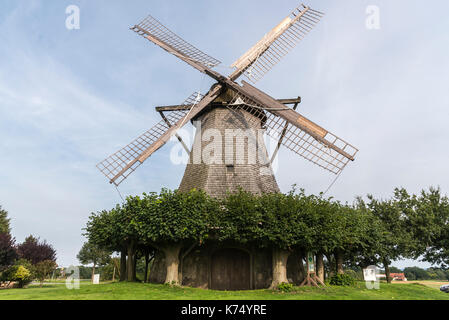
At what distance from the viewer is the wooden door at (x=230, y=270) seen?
1644 cm

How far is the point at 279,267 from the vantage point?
14.8 meters

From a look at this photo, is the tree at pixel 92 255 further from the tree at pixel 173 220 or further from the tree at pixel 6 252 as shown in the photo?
the tree at pixel 173 220

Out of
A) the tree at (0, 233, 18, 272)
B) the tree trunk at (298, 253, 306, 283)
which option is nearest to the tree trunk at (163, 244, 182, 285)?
the tree trunk at (298, 253, 306, 283)

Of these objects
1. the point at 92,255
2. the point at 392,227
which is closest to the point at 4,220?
the point at 92,255

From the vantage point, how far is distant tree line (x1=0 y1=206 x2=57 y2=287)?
2383 cm

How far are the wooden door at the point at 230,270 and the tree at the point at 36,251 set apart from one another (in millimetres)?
24598

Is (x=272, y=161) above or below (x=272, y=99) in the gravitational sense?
below
